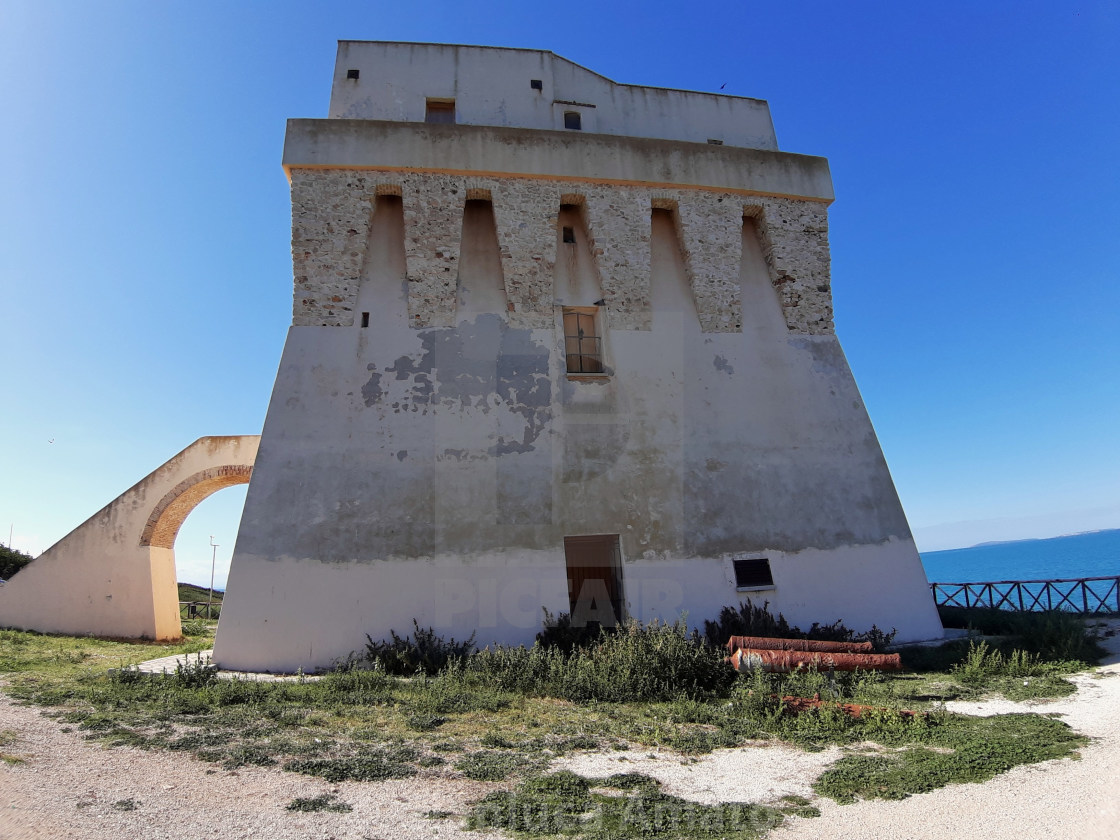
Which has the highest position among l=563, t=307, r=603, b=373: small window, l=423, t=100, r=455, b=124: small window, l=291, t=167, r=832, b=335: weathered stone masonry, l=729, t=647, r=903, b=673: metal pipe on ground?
l=423, t=100, r=455, b=124: small window

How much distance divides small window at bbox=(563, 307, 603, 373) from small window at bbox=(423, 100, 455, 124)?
4700mm

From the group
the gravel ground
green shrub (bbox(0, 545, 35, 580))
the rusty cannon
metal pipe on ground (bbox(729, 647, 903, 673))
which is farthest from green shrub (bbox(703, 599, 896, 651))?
green shrub (bbox(0, 545, 35, 580))

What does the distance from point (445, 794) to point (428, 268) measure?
27.4ft

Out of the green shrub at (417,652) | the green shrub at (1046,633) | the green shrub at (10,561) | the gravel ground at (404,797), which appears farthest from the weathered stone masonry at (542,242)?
the green shrub at (10,561)

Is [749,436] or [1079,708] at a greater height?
[749,436]

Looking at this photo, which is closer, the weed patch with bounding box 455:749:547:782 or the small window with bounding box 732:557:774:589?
the weed patch with bounding box 455:749:547:782

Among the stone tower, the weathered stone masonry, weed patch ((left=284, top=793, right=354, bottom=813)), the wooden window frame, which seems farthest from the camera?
the wooden window frame

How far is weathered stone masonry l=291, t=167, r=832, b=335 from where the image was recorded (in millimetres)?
10711

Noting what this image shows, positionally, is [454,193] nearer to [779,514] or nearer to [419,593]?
[419,593]

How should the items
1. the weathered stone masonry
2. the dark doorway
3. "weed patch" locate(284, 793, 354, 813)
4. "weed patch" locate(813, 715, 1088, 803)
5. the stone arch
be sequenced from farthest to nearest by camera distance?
1. the stone arch
2. the weathered stone masonry
3. the dark doorway
4. "weed patch" locate(813, 715, 1088, 803)
5. "weed patch" locate(284, 793, 354, 813)

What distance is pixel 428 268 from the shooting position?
10.9 metres

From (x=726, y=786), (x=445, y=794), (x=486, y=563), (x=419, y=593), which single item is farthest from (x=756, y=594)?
(x=445, y=794)

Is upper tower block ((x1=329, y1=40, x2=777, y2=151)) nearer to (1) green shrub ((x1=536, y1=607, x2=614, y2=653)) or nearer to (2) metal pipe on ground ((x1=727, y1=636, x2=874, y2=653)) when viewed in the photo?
(1) green shrub ((x1=536, y1=607, x2=614, y2=653))

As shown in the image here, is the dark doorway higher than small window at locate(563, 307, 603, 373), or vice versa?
small window at locate(563, 307, 603, 373)
